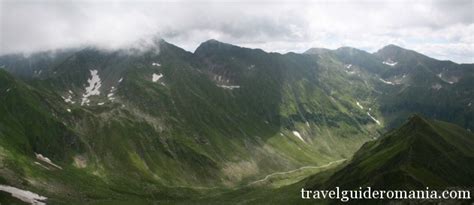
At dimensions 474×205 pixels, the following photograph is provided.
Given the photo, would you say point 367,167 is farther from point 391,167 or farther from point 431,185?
point 431,185

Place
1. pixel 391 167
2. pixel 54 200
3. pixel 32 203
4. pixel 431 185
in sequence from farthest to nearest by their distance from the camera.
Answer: pixel 54 200 < pixel 32 203 < pixel 391 167 < pixel 431 185

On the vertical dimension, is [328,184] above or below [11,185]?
below

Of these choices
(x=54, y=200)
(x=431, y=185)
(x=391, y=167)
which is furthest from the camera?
(x=54, y=200)

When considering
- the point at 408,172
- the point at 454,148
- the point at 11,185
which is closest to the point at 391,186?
the point at 408,172

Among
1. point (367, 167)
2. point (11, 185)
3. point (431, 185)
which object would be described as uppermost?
point (11, 185)

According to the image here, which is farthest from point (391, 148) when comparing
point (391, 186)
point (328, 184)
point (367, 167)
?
point (391, 186)

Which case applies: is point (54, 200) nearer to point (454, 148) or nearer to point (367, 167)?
point (367, 167)

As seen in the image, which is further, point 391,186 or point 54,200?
point 54,200
